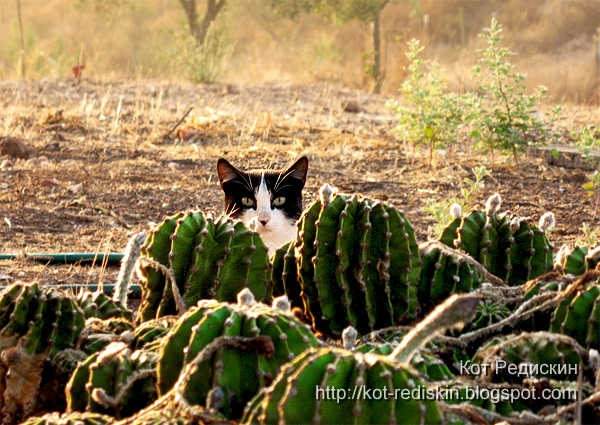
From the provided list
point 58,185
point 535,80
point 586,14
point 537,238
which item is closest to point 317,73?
point 535,80

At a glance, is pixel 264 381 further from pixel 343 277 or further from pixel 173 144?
pixel 173 144

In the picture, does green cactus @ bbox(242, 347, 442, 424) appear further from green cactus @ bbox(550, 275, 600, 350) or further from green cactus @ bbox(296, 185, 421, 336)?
green cactus @ bbox(296, 185, 421, 336)

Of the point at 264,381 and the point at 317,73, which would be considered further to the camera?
the point at 317,73

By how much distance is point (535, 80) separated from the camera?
1634 centimetres

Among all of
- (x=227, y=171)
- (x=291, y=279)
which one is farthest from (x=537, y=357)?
(x=227, y=171)

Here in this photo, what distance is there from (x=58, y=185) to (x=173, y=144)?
6.46 ft

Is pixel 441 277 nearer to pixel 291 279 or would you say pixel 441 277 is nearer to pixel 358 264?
pixel 358 264

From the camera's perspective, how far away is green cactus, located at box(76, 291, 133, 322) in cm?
238

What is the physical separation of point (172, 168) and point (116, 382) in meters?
5.32

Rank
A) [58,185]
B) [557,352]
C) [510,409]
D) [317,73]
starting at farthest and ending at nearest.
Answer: [317,73] → [58,185] → [557,352] → [510,409]

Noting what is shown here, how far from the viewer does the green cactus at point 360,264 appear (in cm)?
218

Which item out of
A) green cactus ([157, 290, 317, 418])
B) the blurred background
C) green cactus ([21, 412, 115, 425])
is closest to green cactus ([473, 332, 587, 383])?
green cactus ([157, 290, 317, 418])

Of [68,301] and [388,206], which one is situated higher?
[388,206]

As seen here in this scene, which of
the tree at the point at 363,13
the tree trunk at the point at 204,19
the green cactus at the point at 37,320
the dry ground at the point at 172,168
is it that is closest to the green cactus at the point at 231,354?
the green cactus at the point at 37,320
